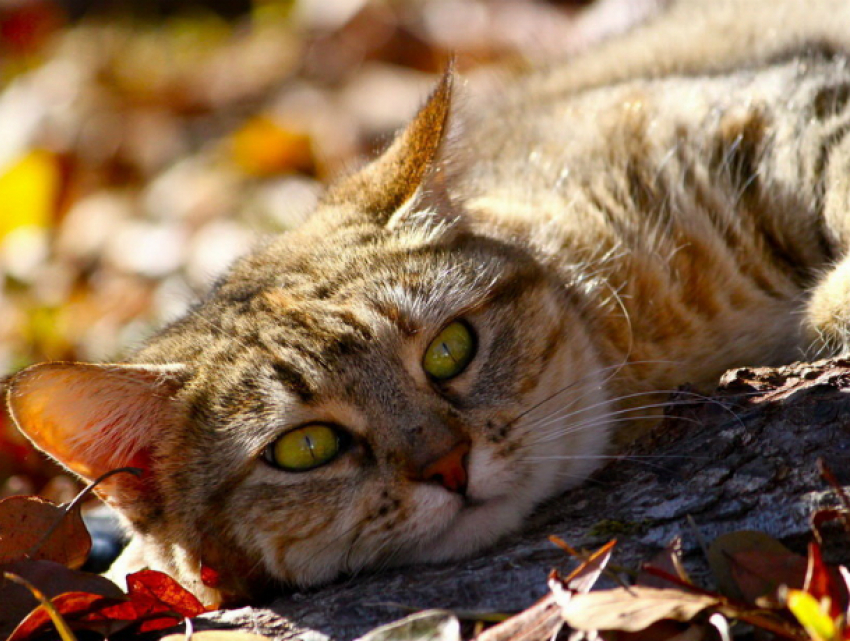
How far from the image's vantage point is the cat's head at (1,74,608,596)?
2189mm

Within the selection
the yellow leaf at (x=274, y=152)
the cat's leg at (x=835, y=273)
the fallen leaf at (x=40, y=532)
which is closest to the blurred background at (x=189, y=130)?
the yellow leaf at (x=274, y=152)

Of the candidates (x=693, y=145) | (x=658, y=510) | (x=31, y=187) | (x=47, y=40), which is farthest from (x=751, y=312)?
(x=47, y=40)

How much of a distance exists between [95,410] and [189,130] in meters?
4.69

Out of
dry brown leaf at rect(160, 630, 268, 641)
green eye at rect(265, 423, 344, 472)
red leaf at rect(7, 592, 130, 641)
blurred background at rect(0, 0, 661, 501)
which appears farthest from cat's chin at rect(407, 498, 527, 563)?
blurred background at rect(0, 0, 661, 501)

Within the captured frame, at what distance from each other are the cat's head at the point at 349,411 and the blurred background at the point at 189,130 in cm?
148

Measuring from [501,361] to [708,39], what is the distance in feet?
7.42

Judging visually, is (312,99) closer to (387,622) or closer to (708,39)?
(708,39)

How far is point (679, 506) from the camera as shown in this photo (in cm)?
193

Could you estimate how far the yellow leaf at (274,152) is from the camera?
5.51 m

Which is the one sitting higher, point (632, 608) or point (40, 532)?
point (40, 532)

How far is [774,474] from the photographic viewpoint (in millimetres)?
1895

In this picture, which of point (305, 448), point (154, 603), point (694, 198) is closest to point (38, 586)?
point (154, 603)

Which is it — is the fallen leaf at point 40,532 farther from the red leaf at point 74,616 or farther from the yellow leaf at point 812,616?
the yellow leaf at point 812,616

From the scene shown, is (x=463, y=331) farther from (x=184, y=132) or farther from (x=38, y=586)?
(x=184, y=132)
